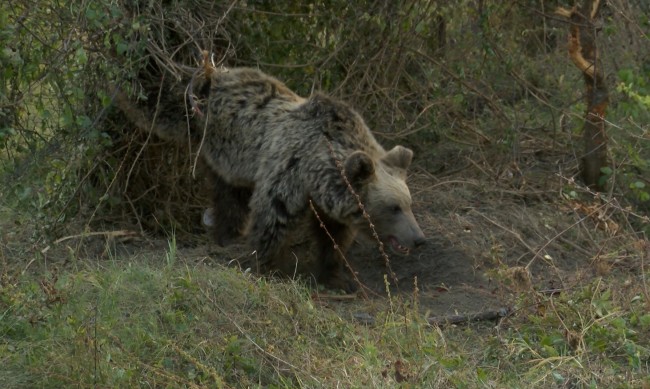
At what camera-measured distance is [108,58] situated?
679cm

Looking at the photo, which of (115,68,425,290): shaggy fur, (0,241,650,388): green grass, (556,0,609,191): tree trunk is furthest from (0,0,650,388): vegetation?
(115,68,425,290): shaggy fur

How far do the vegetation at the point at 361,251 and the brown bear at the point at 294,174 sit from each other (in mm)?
314

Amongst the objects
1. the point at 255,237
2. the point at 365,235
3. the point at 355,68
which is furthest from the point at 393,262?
the point at 355,68

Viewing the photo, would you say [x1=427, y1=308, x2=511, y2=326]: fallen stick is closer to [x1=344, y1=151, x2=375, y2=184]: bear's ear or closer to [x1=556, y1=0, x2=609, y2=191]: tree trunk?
[x1=344, y1=151, x2=375, y2=184]: bear's ear

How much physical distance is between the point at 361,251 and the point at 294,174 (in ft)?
3.42

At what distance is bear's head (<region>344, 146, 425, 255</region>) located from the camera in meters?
6.72

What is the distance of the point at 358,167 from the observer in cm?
668

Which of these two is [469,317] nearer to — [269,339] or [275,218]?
[269,339]

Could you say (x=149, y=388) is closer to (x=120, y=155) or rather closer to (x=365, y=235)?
→ (x=365, y=235)

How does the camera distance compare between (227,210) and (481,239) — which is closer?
(481,239)

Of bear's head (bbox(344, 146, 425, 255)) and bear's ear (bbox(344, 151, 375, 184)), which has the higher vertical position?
bear's ear (bbox(344, 151, 375, 184))

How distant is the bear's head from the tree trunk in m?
2.02

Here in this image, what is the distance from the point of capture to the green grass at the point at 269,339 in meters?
4.71

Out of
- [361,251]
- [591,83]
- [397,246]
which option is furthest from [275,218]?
[591,83]
